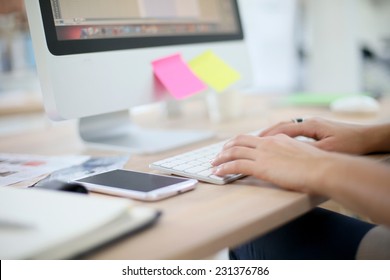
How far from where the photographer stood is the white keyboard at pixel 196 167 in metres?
0.56

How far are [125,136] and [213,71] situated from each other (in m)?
0.25

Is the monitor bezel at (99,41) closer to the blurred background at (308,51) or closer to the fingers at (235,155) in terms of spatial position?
the fingers at (235,155)

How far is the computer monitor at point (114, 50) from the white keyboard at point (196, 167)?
0.16 metres

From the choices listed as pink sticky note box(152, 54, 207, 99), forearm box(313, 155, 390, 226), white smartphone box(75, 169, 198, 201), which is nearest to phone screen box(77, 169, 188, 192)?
white smartphone box(75, 169, 198, 201)

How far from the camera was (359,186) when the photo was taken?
1.49 feet

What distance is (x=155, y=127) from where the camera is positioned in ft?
3.72

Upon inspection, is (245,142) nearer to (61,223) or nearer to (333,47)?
(61,223)

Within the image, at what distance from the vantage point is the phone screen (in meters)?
0.53

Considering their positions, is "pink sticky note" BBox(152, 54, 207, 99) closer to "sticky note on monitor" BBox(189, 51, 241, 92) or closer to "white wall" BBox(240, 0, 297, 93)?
"sticky note on monitor" BBox(189, 51, 241, 92)

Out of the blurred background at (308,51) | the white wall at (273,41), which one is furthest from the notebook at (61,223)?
the white wall at (273,41)

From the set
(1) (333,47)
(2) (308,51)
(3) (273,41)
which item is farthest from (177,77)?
(2) (308,51)

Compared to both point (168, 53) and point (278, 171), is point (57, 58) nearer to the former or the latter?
point (168, 53)

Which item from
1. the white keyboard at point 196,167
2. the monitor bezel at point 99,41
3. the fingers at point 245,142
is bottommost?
the white keyboard at point 196,167
